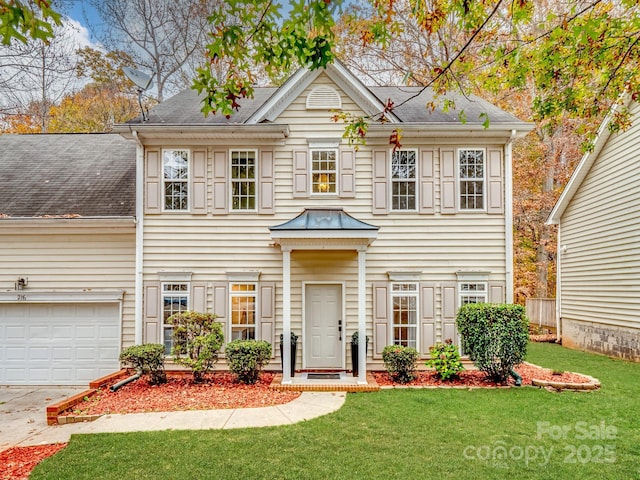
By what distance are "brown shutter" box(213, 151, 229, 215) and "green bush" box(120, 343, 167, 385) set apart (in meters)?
3.37

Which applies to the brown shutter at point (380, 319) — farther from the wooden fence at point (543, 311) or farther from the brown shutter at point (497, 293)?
the wooden fence at point (543, 311)

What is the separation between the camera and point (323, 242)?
9.02m

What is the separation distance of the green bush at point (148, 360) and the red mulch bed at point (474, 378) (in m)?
4.51

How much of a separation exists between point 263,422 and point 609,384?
6940 millimetres

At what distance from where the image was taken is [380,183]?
405 inches

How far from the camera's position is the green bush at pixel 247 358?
8.73 m

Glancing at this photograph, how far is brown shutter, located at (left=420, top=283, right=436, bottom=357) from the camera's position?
10000 millimetres

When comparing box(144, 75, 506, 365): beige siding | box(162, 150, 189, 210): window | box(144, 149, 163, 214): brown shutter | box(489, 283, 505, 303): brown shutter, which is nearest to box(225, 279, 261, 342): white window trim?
box(144, 75, 506, 365): beige siding

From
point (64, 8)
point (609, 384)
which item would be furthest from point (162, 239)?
point (609, 384)

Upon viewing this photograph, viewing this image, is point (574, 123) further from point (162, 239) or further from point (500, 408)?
point (162, 239)

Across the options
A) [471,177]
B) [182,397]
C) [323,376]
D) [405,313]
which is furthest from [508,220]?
[182,397]

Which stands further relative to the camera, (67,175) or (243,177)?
(67,175)

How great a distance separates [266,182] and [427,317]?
4927mm

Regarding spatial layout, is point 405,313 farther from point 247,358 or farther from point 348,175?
point 247,358
